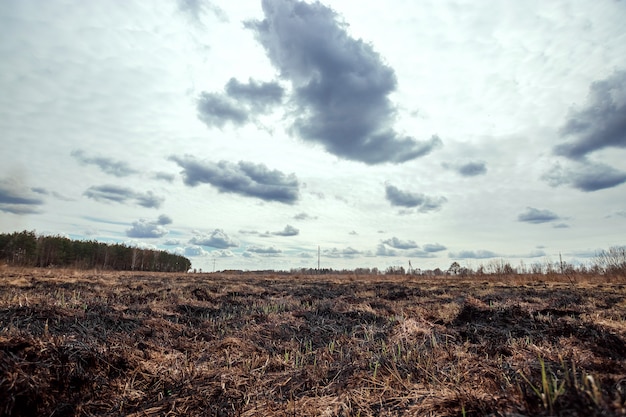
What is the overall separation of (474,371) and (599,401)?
1.85m

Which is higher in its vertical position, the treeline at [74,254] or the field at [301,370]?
the treeline at [74,254]

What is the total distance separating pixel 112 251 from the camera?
224 feet

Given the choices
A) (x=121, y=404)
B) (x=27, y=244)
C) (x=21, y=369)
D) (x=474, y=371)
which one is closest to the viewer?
(x=21, y=369)

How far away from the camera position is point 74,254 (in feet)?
201

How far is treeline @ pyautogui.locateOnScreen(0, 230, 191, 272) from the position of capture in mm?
49531

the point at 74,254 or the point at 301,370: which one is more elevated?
the point at 74,254

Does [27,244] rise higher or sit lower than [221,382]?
higher

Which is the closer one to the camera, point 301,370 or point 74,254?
point 301,370

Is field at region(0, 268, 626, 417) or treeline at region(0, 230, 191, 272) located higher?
treeline at region(0, 230, 191, 272)

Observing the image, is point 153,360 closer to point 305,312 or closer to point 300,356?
point 300,356

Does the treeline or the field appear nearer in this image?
the field

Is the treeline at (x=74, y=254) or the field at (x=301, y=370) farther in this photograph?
the treeline at (x=74, y=254)

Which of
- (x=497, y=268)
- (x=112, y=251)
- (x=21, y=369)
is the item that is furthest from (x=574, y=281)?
(x=112, y=251)

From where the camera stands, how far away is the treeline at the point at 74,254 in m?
49.5
